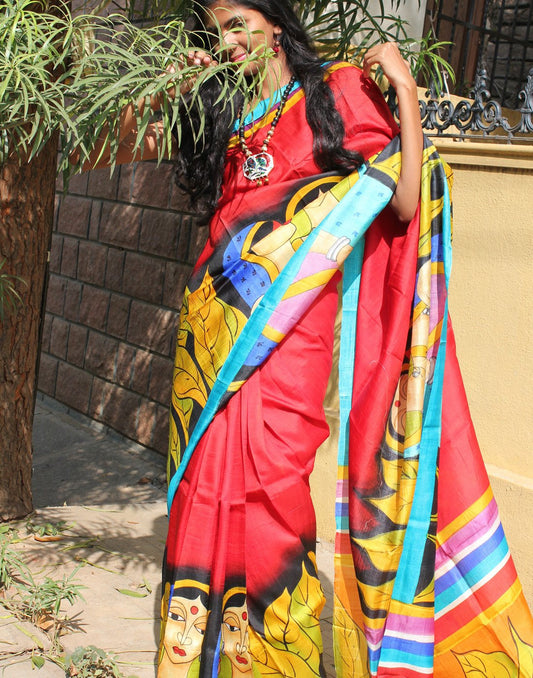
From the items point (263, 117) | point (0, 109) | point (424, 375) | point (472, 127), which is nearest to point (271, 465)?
point (424, 375)

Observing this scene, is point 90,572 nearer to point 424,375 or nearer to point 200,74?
point 424,375

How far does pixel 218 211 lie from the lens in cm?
244

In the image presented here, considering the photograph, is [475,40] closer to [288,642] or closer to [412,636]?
[412,636]

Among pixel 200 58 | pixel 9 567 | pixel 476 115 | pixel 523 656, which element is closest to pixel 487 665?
pixel 523 656

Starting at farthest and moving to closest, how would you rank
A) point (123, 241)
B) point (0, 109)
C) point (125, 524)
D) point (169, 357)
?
1. point (123, 241)
2. point (169, 357)
3. point (125, 524)
4. point (0, 109)

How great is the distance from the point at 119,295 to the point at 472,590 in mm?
3050

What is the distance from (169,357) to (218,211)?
6.99 ft

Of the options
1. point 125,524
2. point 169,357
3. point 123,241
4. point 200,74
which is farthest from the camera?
point 123,241

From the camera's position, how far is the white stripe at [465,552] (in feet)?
7.78

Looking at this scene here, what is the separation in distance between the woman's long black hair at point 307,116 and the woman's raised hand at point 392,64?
162 millimetres

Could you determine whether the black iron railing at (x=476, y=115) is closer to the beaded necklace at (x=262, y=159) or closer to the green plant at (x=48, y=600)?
the beaded necklace at (x=262, y=159)

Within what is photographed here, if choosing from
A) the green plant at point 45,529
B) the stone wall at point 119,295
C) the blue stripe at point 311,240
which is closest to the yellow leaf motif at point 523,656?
the blue stripe at point 311,240

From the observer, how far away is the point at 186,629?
2264mm

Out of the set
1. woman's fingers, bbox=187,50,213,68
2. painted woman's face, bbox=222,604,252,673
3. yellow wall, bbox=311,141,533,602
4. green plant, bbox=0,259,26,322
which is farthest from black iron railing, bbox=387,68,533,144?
painted woman's face, bbox=222,604,252,673
